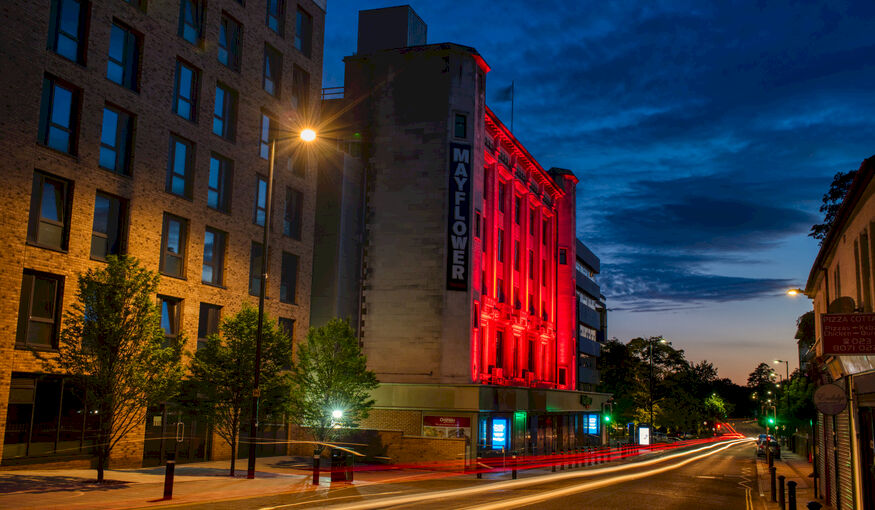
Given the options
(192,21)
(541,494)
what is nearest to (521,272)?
(192,21)

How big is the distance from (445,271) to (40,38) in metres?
23.8

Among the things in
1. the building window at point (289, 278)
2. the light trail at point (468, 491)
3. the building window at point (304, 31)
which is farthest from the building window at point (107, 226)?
the building window at point (304, 31)

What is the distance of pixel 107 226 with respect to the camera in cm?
2809

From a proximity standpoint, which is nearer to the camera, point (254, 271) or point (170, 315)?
point (170, 315)

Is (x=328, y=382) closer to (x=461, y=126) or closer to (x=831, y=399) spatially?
(x=461, y=126)

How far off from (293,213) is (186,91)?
9265 mm

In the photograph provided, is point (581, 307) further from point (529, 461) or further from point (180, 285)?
point (180, 285)

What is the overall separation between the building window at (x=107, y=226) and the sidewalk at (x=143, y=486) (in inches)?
308

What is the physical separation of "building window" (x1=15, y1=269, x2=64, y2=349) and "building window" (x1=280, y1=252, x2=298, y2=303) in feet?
45.4

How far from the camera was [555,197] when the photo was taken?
68188 millimetres

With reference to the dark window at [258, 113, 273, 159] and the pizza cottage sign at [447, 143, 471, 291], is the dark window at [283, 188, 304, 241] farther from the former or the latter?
the pizza cottage sign at [447, 143, 471, 291]

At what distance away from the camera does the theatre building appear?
137ft

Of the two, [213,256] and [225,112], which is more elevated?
[225,112]

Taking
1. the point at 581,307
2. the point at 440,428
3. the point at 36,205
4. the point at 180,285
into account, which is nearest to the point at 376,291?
the point at 440,428
